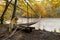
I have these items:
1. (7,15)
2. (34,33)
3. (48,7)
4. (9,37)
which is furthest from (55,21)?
(9,37)

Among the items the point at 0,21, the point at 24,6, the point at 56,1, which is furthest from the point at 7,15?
the point at 56,1

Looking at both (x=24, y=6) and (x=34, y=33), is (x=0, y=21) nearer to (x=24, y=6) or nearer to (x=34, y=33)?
(x=24, y=6)

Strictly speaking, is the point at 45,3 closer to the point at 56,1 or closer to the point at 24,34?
the point at 56,1

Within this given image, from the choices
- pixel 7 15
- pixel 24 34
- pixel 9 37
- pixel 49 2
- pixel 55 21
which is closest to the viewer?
pixel 9 37

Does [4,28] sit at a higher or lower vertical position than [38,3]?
lower

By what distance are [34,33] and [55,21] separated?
858 cm

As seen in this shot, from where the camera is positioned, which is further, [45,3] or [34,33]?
[45,3]

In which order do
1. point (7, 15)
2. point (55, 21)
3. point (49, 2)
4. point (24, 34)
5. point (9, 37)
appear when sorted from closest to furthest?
point (9, 37), point (24, 34), point (49, 2), point (7, 15), point (55, 21)

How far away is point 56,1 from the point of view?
5332mm

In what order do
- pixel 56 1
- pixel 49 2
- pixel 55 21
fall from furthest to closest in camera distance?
1. pixel 55 21
2. pixel 49 2
3. pixel 56 1

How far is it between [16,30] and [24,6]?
1293 millimetres

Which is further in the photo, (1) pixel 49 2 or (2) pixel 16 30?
(1) pixel 49 2

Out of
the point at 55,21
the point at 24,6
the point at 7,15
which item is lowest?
the point at 55,21

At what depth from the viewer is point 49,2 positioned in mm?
5891
